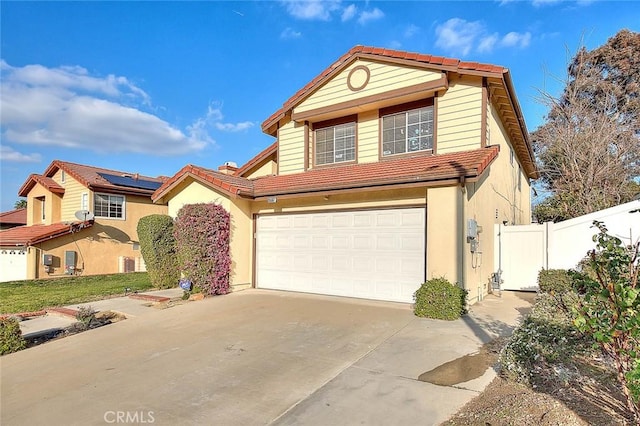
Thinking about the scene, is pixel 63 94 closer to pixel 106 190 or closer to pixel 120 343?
pixel 106 190

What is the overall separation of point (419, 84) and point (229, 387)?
8626 millimetres

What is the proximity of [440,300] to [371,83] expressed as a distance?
670 centimetres

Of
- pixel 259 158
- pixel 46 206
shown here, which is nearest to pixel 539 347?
pixel 259 158

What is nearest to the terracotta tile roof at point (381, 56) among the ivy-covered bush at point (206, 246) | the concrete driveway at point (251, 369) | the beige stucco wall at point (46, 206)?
the ivy-covered bush at point (206, 246)

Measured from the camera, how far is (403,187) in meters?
8.10

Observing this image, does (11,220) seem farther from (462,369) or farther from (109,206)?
(462,369)

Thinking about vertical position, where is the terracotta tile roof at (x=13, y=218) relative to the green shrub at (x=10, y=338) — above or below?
above

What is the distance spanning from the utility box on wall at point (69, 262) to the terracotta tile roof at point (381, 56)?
40.8 ft

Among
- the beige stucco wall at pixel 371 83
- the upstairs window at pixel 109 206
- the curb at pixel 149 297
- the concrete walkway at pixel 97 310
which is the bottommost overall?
the concrete walkway at pixel 97 310

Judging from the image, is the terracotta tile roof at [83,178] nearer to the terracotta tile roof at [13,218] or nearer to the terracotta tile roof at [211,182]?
the terracotta tile roof at [13,218]

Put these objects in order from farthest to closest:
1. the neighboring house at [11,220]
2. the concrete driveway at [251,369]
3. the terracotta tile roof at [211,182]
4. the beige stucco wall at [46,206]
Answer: the neighboring house at [11,220]
the beige stucco wall at [46,206]
the terracotta tile roof at [211,182]
the concrete driveway at [251,369]

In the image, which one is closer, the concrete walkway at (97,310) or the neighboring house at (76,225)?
the concrete walkway at (97,310)

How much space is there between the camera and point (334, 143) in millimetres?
11430

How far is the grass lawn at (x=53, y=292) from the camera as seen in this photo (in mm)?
9711
